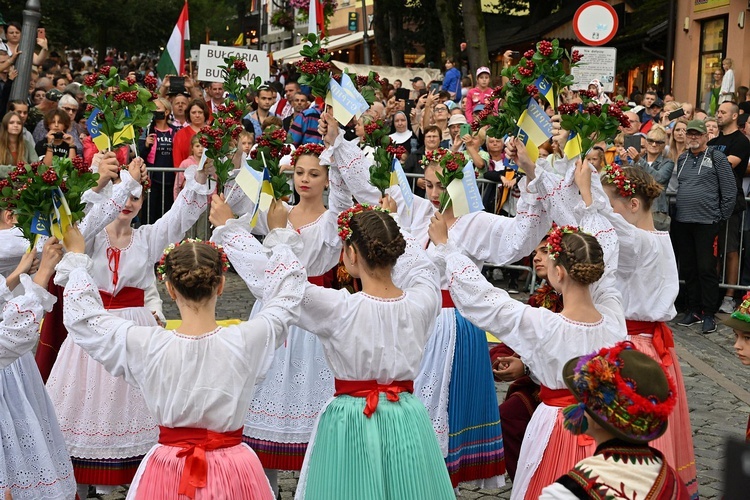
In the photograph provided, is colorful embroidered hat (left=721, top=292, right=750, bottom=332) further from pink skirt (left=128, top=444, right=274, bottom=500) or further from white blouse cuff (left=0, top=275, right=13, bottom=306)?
white blouse cuff (left=0, top=275, right=13, bottom=306)

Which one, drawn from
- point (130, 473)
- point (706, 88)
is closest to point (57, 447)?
point (130, 473)

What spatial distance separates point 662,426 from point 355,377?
1.57m

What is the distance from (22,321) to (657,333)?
331cm

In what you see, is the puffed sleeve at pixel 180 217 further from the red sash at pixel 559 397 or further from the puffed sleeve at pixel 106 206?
the red sash at pixel 559 397

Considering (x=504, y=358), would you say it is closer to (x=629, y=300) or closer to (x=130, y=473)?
(x=629, y=300)

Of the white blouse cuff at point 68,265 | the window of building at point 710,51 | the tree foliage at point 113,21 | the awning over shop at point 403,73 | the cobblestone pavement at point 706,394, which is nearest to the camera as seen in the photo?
the white blouse cuff at point 68,265

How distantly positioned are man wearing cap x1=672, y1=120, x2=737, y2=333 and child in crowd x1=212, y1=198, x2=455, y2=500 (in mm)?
6642

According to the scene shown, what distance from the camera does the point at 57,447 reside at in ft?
16.6

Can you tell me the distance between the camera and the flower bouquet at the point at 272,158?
193 inches

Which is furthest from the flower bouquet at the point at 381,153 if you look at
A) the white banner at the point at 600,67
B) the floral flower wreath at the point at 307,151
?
the white banner at the point at 600,67

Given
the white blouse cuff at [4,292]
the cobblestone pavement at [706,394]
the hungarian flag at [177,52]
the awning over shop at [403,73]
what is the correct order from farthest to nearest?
the awning over shop at [403,73] < the hungarian flag at [177,52] < the cobblestone pavement at [706,394] < the white blouse cuff at [4,292]

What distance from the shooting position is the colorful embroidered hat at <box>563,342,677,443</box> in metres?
3.14

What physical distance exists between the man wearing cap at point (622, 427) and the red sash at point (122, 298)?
3106 millimetres

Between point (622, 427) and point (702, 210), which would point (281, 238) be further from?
point (702, 210)
